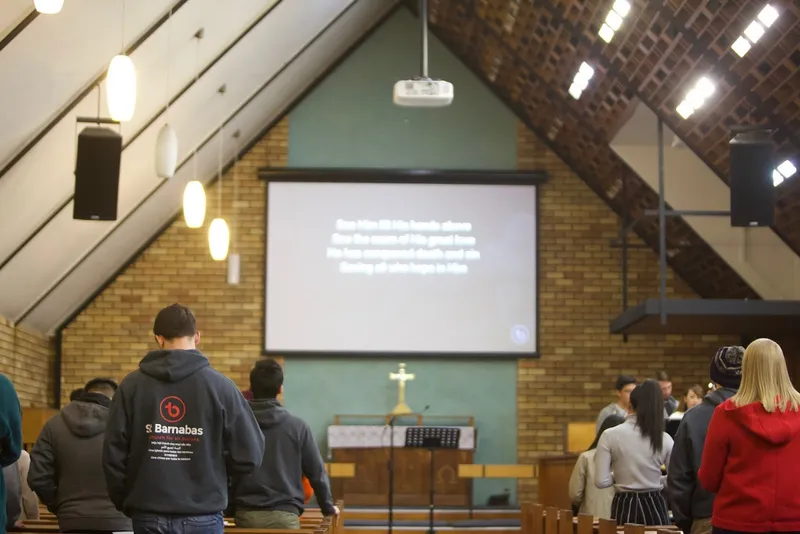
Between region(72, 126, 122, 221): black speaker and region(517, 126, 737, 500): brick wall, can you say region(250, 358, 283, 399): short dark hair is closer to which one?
region(72, 126, 122, 221): black speaker

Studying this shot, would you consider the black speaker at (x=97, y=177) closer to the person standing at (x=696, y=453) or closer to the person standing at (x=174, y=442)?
the person standing at (x=174, y=442)

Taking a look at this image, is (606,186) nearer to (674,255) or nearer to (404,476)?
(674,255)

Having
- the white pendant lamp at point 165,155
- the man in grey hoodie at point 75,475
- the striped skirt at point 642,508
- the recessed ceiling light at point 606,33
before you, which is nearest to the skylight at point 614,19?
the recessed ceiling light at point 606,33

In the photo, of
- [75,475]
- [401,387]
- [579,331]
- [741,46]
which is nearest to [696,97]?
[741,46]

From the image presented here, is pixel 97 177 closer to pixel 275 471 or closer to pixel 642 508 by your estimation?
pixel 275 471

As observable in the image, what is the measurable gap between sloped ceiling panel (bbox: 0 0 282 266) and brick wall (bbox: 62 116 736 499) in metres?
2.88

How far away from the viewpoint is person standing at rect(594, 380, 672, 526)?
6000 mm

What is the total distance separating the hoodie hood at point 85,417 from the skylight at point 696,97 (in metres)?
5.99

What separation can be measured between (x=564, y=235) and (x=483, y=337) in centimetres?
145

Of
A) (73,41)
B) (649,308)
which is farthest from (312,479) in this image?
(649,308)

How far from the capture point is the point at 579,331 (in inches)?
530

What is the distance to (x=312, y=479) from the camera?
5.43 metres

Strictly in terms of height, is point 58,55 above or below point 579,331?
above

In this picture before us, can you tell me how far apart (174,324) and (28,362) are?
8709mm
